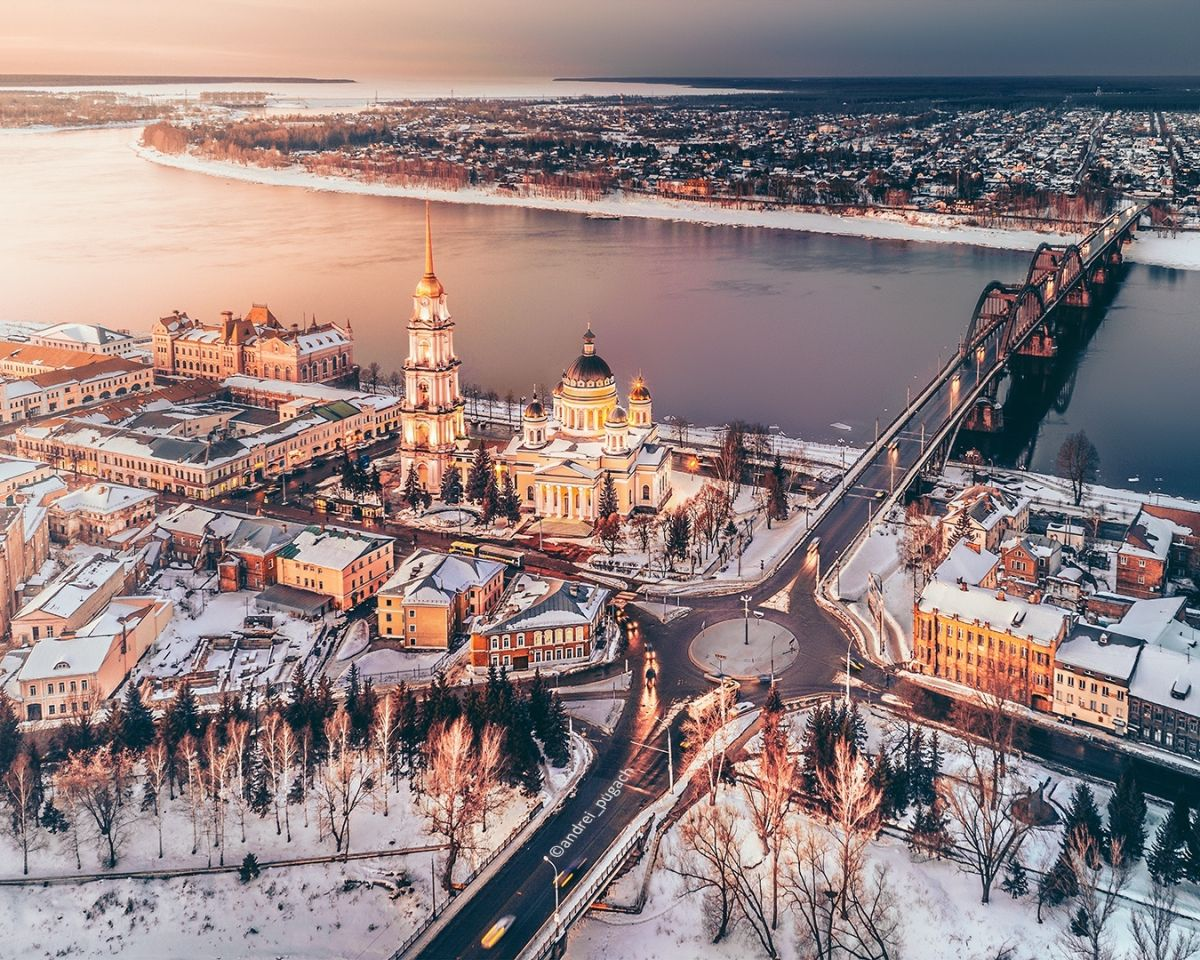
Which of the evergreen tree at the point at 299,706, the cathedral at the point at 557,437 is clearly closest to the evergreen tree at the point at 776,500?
the cathedral at the point at 557,437

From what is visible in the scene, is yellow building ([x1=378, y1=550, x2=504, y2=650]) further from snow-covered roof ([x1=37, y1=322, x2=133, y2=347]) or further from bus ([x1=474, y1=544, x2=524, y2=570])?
snow-covered roof ([x1=37, y1=322, x2=133, y2=347])

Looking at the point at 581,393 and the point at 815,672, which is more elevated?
the point at 581,393

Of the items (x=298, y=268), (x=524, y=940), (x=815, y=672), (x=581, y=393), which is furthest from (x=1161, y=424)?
(x=298, y=268)

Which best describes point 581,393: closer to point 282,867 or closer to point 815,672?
point 815,672

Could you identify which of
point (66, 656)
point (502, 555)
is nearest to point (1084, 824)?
point (502, 555)

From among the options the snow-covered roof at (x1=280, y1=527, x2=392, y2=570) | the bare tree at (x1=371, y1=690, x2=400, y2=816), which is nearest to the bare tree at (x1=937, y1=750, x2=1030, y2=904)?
the bare tree at (x1=371, y1=690, x2=400, y2=816)

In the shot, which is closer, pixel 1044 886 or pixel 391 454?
pixel 1044 886
